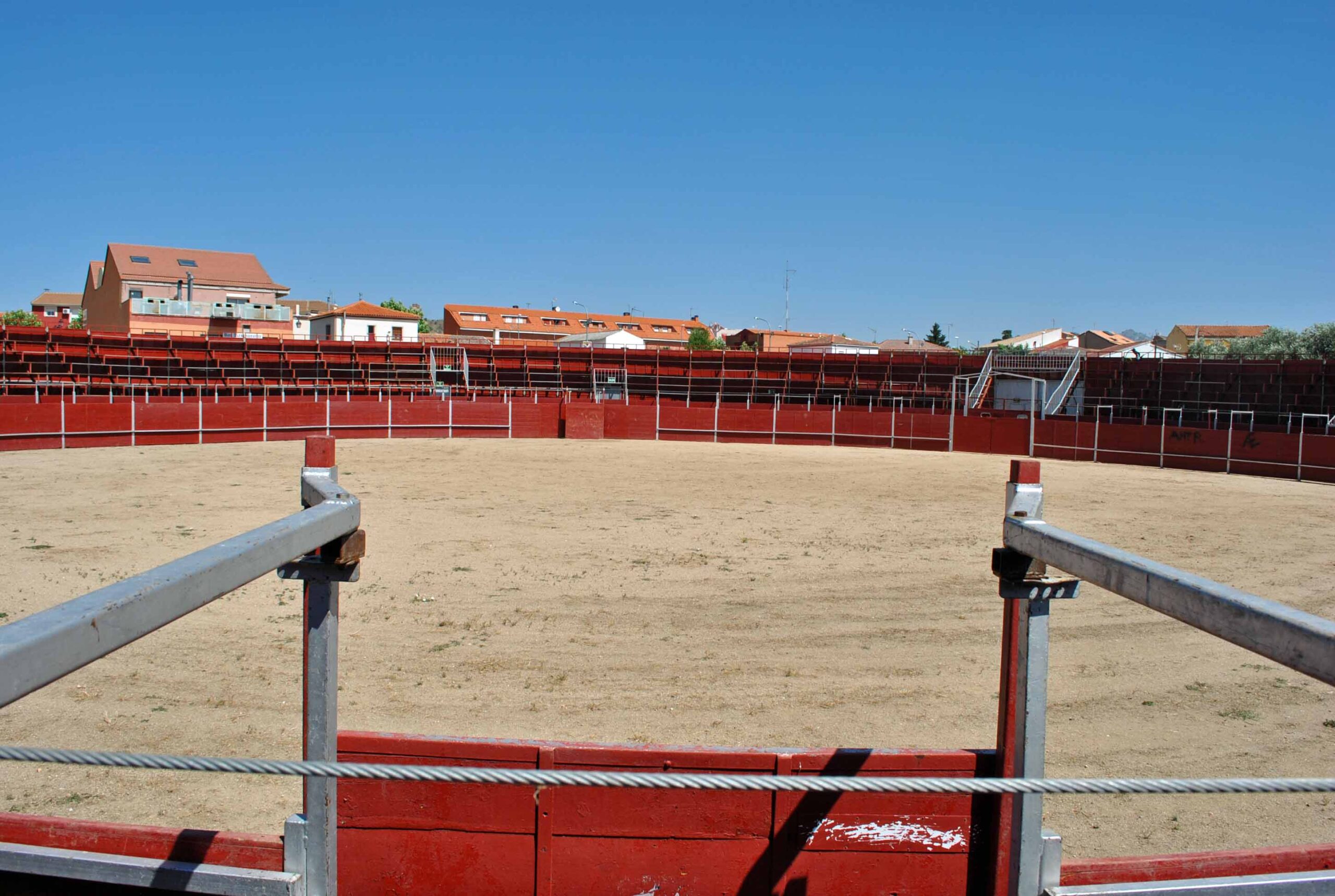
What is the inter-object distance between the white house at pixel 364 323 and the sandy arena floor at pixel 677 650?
2455 inches

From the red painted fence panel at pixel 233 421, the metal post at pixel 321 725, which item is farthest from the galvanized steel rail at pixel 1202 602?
the red painted fence panel at pixel 233 421

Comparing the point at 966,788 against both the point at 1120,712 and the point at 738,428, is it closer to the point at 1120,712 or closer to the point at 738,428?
the point at 1120,712

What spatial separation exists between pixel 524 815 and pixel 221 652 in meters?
5.87

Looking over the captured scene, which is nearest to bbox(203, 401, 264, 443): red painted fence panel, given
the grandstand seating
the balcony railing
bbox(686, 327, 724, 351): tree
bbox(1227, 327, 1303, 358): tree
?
the grandstand seating

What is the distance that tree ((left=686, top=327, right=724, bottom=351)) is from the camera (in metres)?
97.2

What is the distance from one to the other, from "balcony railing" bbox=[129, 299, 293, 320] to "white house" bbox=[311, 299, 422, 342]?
7.61m

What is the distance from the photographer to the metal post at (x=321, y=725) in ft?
9.51

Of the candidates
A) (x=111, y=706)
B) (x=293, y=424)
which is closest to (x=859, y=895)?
(x=111, y=706)

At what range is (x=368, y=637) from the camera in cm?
896

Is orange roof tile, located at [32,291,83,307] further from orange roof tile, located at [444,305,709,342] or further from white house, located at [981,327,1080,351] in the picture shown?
white house, located at [981,327,1080,351]

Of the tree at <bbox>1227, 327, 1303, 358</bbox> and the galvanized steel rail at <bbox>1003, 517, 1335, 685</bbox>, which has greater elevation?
the tree at <bbox>1227, 327, 1303, 358</bbox>

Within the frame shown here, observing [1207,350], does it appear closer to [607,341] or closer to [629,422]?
[607,341]

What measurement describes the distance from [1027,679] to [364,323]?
86.3 meters

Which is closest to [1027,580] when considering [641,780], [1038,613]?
[1038,613]
